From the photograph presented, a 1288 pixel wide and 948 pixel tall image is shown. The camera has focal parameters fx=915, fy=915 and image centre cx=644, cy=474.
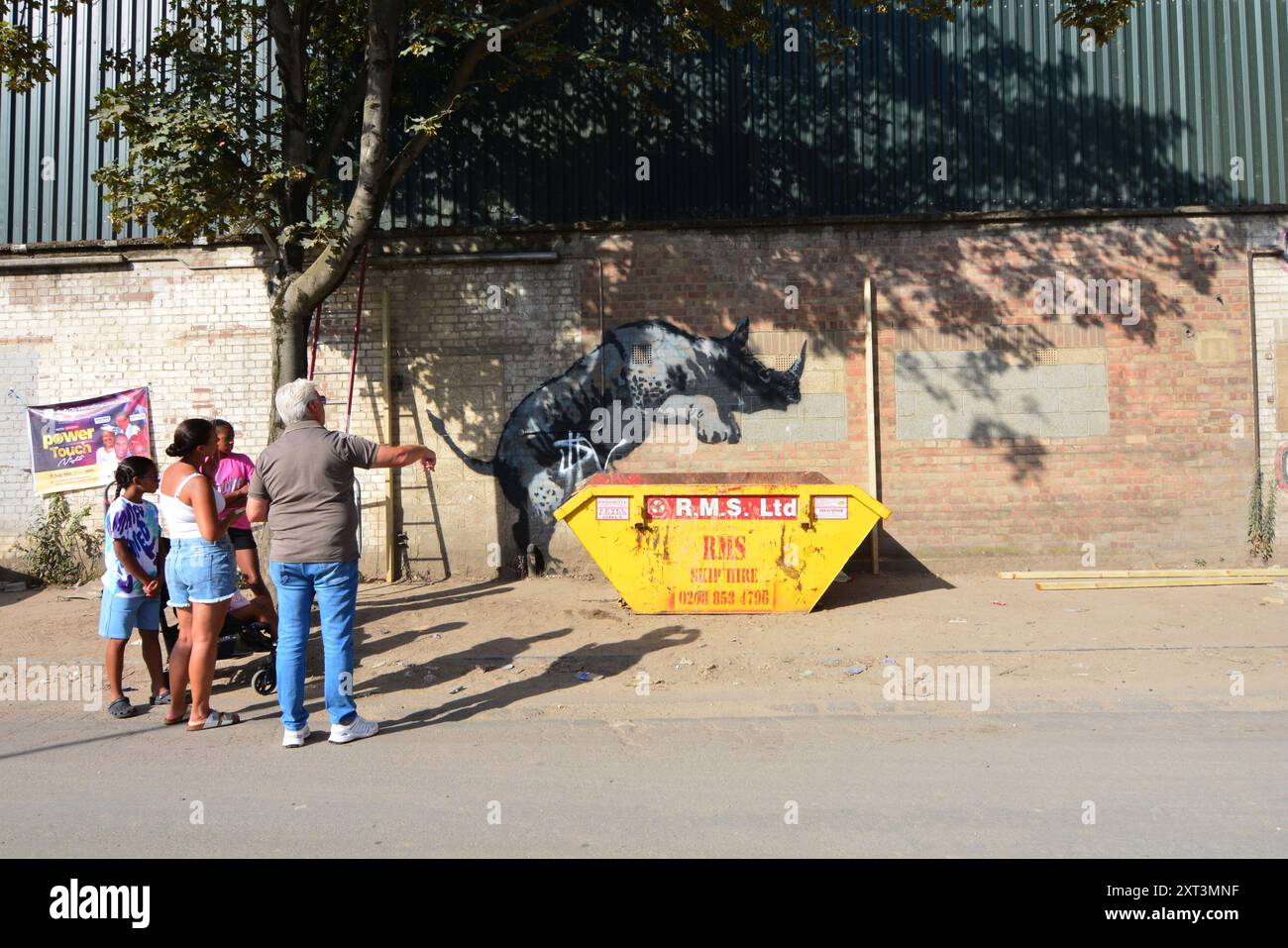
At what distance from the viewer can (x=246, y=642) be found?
20.7 feet

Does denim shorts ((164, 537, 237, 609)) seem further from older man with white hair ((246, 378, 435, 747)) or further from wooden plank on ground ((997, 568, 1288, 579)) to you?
wooden plank on ground ((997, 568, 1288, 579))

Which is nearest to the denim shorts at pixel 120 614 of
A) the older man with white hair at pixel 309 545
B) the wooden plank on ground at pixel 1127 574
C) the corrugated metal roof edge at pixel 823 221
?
the older man with white hair at pixel 309 545

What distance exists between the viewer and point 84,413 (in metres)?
10.3

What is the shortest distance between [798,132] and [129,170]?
667 centimetres

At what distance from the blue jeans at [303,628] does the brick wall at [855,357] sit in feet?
16.3

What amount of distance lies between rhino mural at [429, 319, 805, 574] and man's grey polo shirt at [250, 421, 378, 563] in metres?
5.01

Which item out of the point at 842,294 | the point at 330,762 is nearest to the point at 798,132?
the point at 842,294

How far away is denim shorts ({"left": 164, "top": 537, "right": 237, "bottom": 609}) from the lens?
527 centimetres

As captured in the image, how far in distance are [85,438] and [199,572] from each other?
6.35 meters

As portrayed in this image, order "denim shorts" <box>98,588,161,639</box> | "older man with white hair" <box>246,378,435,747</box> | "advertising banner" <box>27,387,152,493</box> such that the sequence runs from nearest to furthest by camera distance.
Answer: "older man with white hair" <box>246,378,435,747</box> < "denim shorts" <box>98,588,161,639</box> < "advertising banner" <box>27,387,152,493</box>

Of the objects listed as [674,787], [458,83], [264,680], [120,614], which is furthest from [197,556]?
[458,83]

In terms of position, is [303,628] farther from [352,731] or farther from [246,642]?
[246,642]

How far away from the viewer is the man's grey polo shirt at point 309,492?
495 cm

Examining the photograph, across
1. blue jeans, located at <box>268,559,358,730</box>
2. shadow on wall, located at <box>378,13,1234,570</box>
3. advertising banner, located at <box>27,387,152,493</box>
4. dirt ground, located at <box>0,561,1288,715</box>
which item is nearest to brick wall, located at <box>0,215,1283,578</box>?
shadow on wall, located at <box>378,13,1234,570</box>
